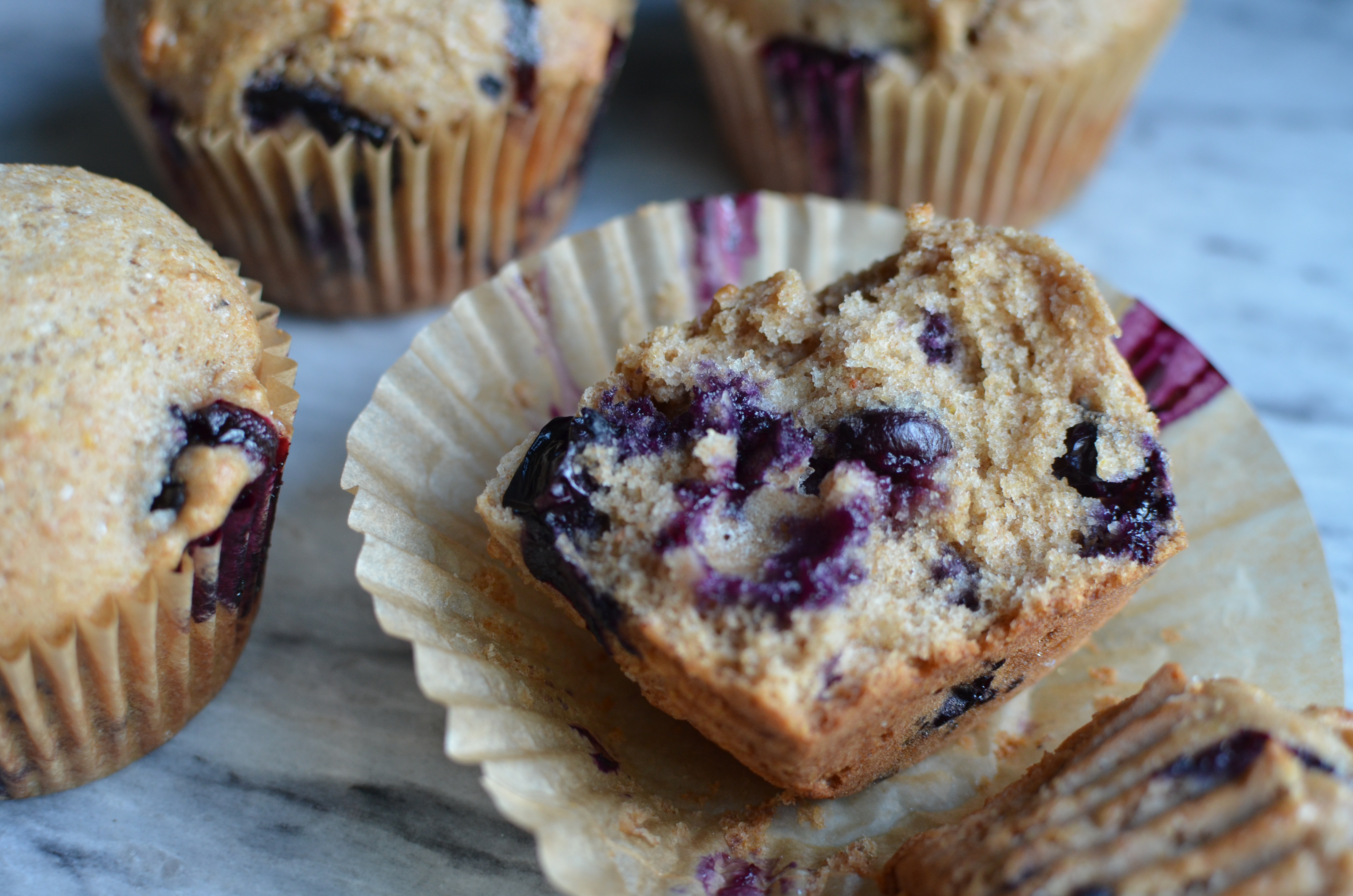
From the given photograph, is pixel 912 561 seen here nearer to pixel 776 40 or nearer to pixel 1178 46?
pixel 776 40

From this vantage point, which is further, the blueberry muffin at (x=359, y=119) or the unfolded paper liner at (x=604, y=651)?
the blueberry muffin at (x=359, y=119)

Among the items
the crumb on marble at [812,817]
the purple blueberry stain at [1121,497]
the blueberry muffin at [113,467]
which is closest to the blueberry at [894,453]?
the purple blueberry stain at [1121,497]

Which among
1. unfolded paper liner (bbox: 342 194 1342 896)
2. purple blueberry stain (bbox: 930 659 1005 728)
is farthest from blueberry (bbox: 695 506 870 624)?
unfolded paper liner (bbox: 342 194 1342 896)

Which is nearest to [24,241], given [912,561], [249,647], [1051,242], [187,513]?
[187,513]

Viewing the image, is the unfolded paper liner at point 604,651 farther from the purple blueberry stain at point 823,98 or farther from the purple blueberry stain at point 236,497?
the purple blueberry stain at point 823,98

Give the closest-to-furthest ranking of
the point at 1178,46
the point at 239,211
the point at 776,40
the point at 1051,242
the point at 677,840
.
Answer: the point at 677,840 < the point at 1051,242 < the point at 239,211 < the point at 776,40 < the point at 1178,46
